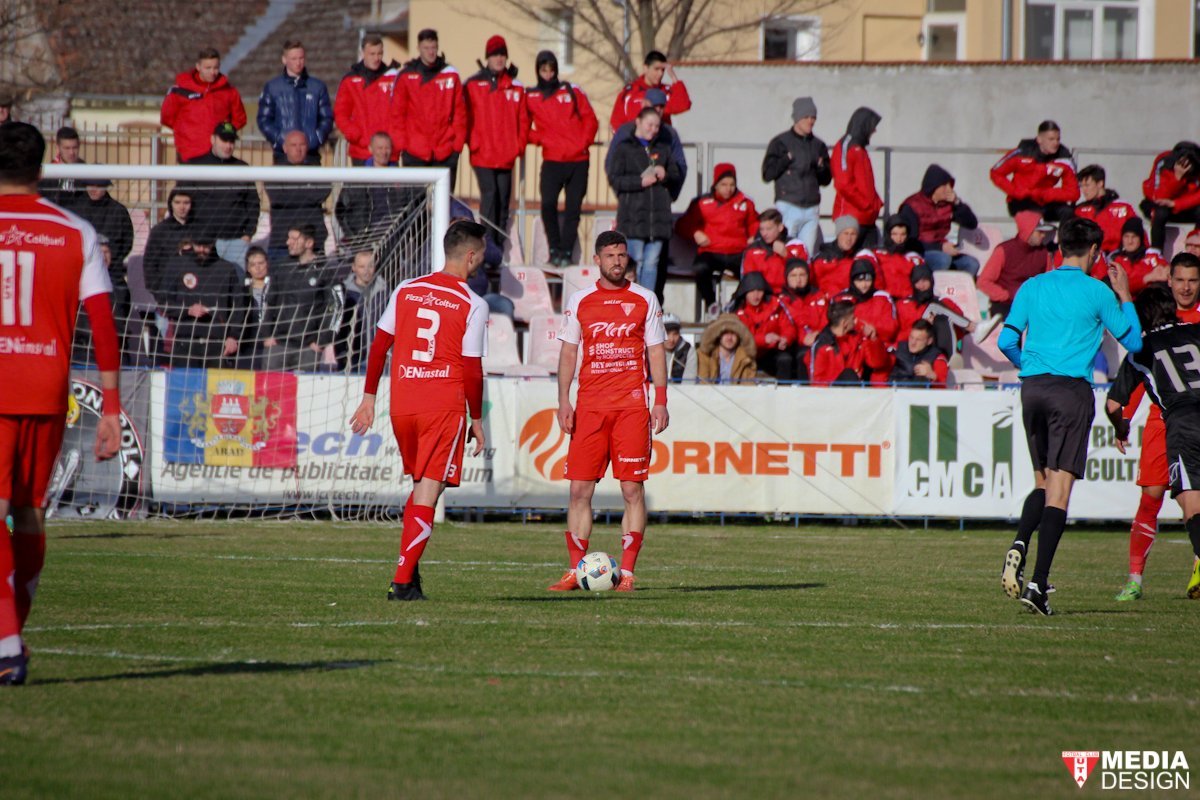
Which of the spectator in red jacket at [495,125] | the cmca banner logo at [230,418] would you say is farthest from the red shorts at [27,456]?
the spectator in red jacket at [495,125]

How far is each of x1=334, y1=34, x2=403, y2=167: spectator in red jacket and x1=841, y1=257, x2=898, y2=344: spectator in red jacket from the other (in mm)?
6239

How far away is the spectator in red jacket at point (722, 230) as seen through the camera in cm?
2133

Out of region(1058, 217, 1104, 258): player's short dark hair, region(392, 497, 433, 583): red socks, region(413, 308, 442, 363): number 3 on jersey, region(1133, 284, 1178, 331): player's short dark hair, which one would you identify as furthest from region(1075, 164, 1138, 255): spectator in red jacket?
region(392, 497, 433, 583): red socks

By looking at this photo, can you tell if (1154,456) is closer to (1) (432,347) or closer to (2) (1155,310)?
(2) (1155,310)

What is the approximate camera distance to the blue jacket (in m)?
20.5

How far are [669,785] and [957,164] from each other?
2309 centimetres

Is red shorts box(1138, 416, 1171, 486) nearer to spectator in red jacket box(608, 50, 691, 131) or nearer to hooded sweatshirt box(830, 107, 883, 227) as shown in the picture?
hooded sweatshirt box(830, 107, 883, 227)

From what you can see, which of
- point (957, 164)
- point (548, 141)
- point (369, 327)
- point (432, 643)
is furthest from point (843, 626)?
point (957, 164)

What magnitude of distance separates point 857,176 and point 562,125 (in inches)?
162

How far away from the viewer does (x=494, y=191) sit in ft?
68.2

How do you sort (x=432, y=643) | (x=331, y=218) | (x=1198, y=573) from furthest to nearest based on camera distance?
(x=331, y=218) < (x=1198, y=573) < (x=432, y=643)

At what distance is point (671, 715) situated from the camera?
612cm

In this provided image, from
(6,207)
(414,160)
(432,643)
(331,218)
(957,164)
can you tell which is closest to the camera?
(6,207)

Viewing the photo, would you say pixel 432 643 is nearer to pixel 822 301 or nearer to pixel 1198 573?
pixel 1198 573
